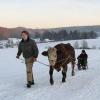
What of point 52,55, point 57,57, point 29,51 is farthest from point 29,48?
point 57,57

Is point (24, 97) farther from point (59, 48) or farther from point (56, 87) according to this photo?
point (59, 48)

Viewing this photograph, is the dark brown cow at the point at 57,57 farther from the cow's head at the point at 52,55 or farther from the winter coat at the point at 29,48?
the winter coat at the point at 29,48

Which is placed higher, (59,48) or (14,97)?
(59,48)

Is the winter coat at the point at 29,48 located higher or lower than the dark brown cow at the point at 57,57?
higher

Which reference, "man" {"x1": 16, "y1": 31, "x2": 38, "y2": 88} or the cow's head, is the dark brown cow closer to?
the cow's head

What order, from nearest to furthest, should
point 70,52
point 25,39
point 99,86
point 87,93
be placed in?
1. point 87,93
2. point 99,86
3. point 25,39
4. point 70,52

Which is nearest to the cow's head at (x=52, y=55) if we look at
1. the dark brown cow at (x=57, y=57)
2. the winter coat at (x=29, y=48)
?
the dark brown cow at (x=57, y=57)

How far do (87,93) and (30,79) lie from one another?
2.71 metres

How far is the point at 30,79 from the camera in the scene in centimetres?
1287

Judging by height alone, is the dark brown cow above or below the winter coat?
below

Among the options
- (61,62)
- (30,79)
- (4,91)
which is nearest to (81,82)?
(61,62)

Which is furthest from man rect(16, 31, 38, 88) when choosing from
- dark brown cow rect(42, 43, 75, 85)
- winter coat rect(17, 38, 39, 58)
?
dark brown cow rect(42, 43, 75, 85)

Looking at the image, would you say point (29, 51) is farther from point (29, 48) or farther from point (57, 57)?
point (57, 57)

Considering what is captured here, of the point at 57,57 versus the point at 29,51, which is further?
the point at 57,57
